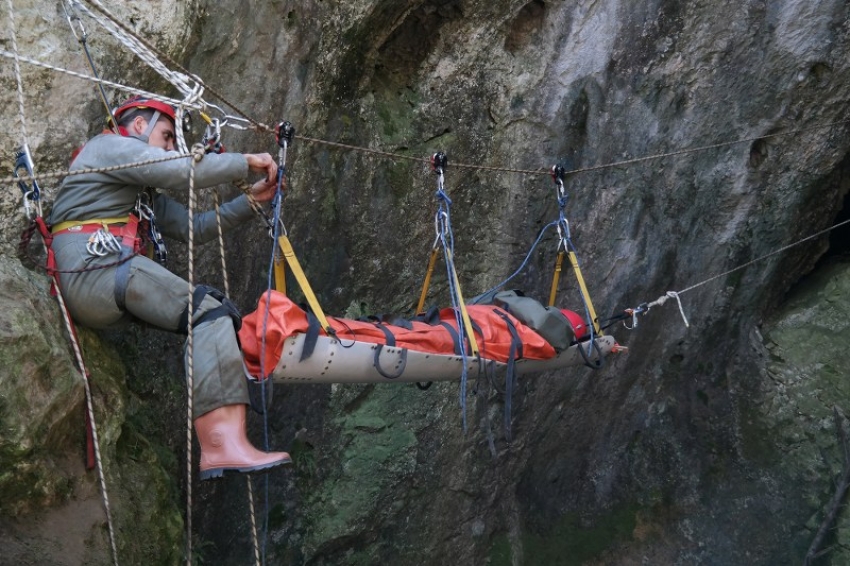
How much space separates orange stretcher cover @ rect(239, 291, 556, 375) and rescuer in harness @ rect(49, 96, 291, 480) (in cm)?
9

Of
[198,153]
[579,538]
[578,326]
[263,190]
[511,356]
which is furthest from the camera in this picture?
[579,538]

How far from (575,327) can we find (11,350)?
110 inches

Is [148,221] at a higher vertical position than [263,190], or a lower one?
lower

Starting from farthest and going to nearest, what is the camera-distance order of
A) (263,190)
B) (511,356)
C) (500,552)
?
(500,552) < (511,356) < (263,190)

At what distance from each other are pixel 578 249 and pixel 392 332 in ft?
8.66

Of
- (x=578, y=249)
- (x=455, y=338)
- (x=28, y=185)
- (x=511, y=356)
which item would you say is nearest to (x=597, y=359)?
(x=511, y=356)

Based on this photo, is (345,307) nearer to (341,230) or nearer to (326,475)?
(341,230)

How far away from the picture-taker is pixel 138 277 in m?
3.68

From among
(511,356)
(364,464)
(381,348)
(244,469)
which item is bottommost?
(364,464)

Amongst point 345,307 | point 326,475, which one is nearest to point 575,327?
point 345,307

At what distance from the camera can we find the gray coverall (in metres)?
3.62

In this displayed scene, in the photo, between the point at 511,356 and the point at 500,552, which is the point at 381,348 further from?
the point at 500,552

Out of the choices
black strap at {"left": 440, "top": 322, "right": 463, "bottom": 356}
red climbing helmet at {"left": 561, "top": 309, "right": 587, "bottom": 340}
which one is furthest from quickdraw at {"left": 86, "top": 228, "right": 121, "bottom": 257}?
red climbing helmet at {"left": 561, "top": 309, "right": 587, "bottom": 340}

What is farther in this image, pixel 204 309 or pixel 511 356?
pixel 511 356
